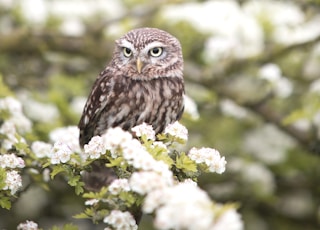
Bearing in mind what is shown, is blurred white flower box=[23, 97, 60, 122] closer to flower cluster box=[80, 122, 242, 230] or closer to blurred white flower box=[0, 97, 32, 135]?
blurred white flower box=[0, 97, 32, 135]

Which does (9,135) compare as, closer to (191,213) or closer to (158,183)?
(158,183)

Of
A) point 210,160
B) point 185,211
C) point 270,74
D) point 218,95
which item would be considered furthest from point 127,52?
point 185,211

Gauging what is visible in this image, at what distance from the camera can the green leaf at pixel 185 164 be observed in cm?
254

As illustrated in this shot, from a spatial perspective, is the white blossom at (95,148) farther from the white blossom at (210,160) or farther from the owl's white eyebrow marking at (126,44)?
the owl's white eyebrow marking at (126,44)

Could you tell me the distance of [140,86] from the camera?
3908mm

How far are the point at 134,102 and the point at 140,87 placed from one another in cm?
9

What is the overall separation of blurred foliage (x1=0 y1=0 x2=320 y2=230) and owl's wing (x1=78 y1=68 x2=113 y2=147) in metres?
0.93

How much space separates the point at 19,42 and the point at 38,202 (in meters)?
1.63

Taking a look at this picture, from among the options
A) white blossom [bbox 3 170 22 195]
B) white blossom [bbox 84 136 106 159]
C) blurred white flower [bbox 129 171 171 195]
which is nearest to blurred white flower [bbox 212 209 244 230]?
blurred white flower [bbox 129 171 171 195]

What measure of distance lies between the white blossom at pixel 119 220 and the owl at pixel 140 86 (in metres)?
1.46

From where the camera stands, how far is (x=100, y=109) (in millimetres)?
3990

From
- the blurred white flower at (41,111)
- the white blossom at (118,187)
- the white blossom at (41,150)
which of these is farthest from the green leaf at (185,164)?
the blurred white flower at (41,111)

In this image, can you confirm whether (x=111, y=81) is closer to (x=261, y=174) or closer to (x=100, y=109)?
(x=100, y=109)

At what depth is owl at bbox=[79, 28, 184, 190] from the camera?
12.7ft
